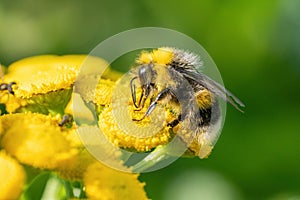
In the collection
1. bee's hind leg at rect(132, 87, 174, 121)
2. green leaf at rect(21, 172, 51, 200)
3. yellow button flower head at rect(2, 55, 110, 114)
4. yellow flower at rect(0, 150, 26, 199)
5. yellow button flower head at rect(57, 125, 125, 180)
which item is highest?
bee's hind leg at rect(132, 87, 174, 121)

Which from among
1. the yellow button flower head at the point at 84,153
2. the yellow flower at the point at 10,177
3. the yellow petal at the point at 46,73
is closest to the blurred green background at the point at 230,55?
the yellow petal at the point at 46,73

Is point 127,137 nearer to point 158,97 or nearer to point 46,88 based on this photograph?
point 158,97

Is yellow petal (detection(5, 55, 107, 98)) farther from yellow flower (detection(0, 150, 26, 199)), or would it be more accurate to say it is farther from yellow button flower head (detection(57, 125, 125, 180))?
yellow flower (detection(0, 150, 26, 199))

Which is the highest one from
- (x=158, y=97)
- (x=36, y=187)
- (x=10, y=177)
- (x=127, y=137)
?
(x=158, y=97)

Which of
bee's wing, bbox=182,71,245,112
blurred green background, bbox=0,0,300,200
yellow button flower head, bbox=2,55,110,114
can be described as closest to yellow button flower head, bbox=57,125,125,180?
yellow button flower head, bbox=2,55,110,114

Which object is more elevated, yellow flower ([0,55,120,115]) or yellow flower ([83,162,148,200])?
yellow flower ([0,55,120,115])

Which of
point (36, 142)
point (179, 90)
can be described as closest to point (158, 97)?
point (179, 90)

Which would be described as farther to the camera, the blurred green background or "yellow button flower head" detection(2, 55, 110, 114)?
the blurred green background
